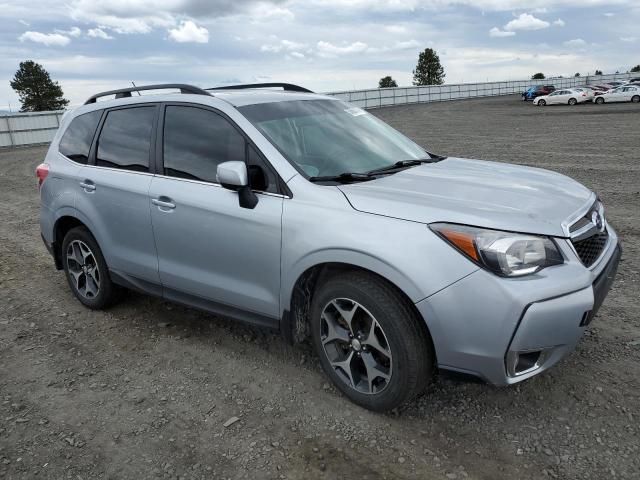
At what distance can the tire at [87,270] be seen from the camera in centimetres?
450

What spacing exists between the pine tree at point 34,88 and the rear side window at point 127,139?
227ft

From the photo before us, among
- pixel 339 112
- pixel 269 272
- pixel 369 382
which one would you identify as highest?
pixel 339 112

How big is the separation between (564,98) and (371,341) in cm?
4438

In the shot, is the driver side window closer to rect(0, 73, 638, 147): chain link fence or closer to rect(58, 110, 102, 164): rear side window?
rect(58, 110, 102, 164): rear side window

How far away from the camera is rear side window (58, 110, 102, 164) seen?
4543mm

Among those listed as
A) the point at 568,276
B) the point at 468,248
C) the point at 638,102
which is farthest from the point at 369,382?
the point at 638,102

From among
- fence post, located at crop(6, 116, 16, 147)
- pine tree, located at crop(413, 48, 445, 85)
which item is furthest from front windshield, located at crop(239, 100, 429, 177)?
pine tree, located at crop(413, 48, 445, 85)

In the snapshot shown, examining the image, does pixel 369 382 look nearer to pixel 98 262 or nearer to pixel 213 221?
pixel 213 221

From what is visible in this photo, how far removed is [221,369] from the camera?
3680 mm

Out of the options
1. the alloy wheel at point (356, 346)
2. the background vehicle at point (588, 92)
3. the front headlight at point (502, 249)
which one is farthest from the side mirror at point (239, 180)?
the background vehicle at point (588, 92)

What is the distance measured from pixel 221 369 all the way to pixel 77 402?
Answer: 91 cm

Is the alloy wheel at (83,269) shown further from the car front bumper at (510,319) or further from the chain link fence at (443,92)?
the chain link fence at (443,92)

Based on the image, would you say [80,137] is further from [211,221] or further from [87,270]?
[211,221]

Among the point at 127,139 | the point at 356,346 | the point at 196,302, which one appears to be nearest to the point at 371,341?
the point at 356,346
